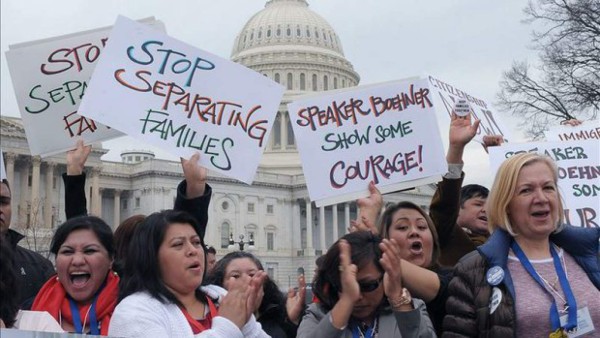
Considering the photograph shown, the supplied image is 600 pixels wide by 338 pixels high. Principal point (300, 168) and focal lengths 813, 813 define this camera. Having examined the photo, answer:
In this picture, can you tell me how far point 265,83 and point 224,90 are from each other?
0.28 metres

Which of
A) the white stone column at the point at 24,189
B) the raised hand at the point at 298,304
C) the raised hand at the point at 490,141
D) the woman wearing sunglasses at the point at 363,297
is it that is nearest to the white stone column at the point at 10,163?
the white stone column at the point at 24,189

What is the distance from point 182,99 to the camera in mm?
5191

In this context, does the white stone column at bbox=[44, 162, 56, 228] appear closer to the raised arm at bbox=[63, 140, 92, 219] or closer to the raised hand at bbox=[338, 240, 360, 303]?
the raised arm at bbox=[63, 140, 92, 219]

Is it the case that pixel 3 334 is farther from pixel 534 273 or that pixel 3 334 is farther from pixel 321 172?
pixel 321 172

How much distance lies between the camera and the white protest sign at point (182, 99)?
5.04m

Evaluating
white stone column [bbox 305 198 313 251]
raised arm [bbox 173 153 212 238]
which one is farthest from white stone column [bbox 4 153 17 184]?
raised arm [bbox 173 153 212 238]

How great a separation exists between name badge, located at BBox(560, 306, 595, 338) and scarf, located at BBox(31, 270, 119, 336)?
1993mm

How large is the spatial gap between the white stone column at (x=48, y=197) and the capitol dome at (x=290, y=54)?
28.1 meters

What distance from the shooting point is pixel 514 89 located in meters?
21.1

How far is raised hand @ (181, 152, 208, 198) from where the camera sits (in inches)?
190

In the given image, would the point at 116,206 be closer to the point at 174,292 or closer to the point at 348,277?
the point at 174,292

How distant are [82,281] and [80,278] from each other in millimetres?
21

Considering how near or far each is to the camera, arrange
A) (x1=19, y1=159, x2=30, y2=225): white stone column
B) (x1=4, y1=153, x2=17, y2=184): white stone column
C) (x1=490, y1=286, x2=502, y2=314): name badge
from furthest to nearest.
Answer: (x1=19, y1=159, x2=30, y2=225): white stone column < (x1=4, y1=153, x2=17, y2=184): white stone column < (x1=490, y1=286, x2=502, y2=314): name badge

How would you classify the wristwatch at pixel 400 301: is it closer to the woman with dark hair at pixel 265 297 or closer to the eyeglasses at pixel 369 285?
the eyeglasses at pixel 369 285
